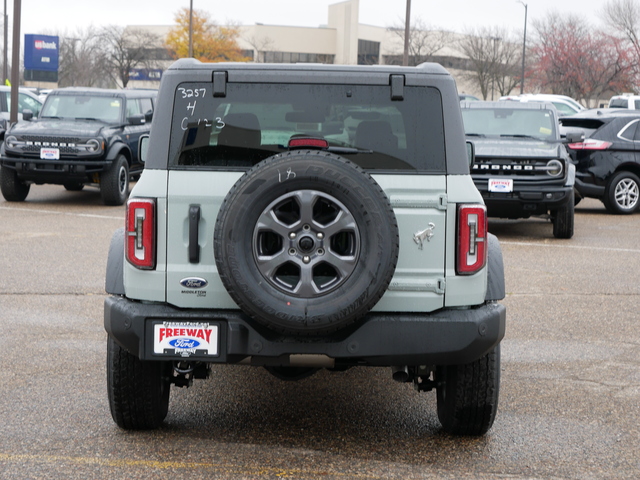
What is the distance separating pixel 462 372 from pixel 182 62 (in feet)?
6.38

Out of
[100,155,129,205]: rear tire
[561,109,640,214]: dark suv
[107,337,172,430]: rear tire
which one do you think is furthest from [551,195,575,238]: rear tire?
[107,337,172,430]: rear tire

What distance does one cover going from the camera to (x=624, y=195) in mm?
14852

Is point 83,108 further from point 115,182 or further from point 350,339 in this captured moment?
point 350,339

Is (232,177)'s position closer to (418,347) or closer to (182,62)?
(182,62)

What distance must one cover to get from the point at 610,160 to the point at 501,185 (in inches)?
149

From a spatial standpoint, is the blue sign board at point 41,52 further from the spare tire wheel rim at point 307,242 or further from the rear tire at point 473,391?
the spare tire wheel rim at point 307,242

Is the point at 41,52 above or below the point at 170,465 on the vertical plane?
above

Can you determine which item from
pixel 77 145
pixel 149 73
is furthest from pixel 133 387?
pixel 149 73

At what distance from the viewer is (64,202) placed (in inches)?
593

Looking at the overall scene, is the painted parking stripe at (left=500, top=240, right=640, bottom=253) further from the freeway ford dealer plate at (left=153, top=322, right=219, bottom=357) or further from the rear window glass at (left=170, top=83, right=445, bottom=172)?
the freeway ford dealer plate at (left=153, top=322, right=219, bottom=357)

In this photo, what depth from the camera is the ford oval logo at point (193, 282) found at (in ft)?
→ 13.2

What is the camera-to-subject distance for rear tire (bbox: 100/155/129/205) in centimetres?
1428

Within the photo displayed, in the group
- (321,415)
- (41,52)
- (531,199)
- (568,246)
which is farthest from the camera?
(41,52)

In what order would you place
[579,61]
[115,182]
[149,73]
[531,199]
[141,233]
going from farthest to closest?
1. [149,73]
2. [579,61]
3. [115,182]
4. [531,199]
5. [141,233]
